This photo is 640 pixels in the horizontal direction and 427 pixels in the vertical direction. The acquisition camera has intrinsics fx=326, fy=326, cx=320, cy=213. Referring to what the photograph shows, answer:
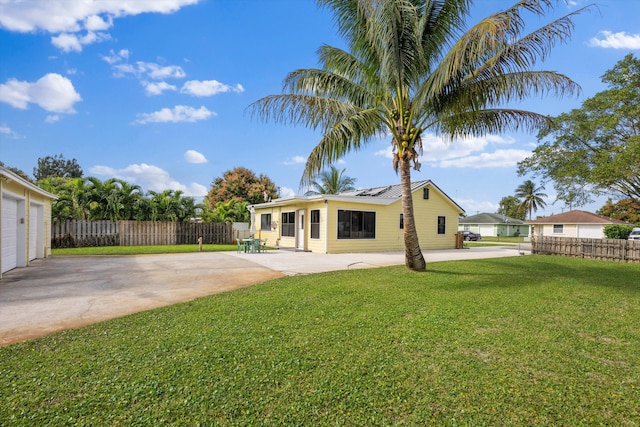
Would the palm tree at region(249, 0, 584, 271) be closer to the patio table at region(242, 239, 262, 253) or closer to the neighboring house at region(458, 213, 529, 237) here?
the patio table at region(242, 239, 262, 253)

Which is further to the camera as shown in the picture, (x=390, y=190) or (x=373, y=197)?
(x=390, y=190)

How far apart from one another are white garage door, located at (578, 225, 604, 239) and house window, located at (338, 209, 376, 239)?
26830 millimetres

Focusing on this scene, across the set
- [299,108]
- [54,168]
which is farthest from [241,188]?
[54,168]

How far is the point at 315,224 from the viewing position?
Answer: 653 inches

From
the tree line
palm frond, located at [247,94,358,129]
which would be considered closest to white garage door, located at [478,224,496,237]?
the tree line

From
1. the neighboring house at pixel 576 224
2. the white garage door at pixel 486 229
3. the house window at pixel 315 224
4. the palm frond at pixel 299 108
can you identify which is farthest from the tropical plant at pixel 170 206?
the white garage door at pixel 486 229

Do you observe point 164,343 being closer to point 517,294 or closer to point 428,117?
point 517,294

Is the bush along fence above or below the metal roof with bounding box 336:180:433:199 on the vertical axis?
below

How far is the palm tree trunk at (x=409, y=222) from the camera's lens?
870cm

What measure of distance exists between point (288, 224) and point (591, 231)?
30992 mm

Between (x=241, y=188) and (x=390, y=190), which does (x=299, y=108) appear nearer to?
(x=390, y=190)

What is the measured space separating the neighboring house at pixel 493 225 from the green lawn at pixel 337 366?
160 feet

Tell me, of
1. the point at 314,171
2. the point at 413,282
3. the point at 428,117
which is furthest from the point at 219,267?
the point at 428,117

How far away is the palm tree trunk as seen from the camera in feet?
28.6
